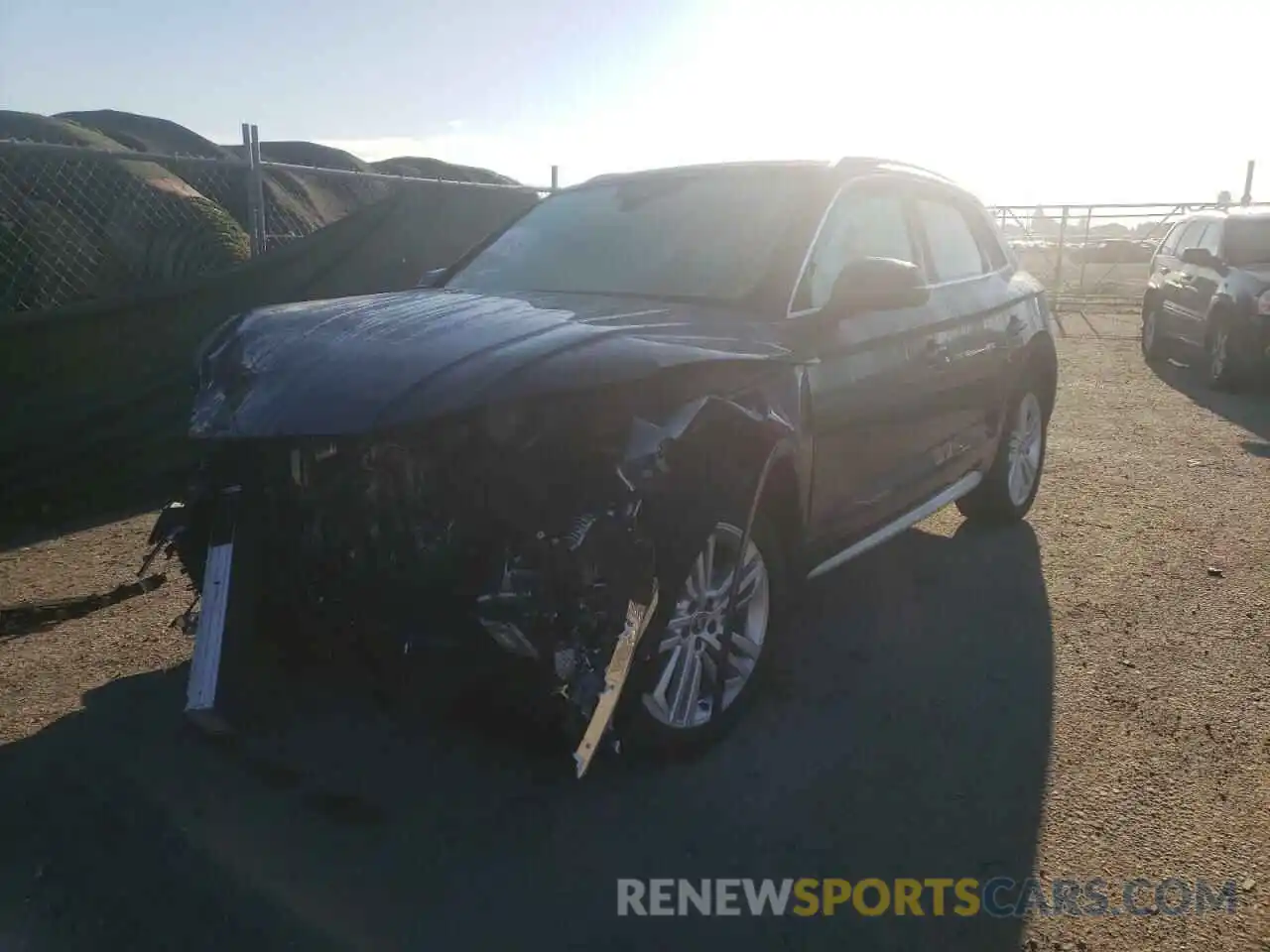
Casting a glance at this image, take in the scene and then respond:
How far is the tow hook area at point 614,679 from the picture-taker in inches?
99.9

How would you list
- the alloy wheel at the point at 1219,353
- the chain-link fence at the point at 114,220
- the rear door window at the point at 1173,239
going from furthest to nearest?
the rear door window at the point at 1173,239, the alloy wheel at the point at 1219,353, the chain-link fence at the point at 114,220

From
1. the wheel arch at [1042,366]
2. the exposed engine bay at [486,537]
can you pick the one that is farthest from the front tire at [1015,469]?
the exposed engine bay at [486,537]

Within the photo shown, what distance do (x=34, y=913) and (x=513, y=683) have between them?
1238 millimetres

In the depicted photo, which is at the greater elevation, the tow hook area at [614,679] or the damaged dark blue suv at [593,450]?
the damaged dark blue suv at [593,450]

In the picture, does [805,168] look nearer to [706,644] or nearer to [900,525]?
[900,525]

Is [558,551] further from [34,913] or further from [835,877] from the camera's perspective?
[34,913]

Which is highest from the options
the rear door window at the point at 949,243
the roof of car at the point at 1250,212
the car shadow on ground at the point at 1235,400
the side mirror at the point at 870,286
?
the roof of car at the point at 1250,212

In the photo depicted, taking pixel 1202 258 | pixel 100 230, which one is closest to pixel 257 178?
pixel 100 230

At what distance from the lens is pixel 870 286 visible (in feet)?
11.9

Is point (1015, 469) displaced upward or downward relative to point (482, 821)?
upward

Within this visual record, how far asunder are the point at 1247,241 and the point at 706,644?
1023 cm

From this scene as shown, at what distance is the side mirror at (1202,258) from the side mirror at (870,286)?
8.67 metres

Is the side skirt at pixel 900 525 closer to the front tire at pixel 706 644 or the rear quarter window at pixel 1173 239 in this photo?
the front tire at pixel 706 644

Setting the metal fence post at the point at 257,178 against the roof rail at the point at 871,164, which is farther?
the metal fence post at the point at 257,178
